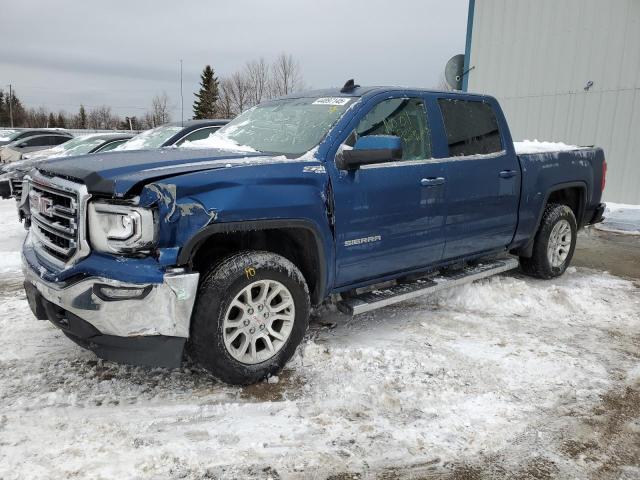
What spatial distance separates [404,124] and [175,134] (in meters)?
4.62

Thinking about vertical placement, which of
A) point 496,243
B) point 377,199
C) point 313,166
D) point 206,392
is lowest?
point 206,392

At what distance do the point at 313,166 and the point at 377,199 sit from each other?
568 millimetres

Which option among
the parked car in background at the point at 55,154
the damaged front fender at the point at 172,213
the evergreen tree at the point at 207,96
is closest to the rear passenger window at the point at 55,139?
the parked car in background at the point at 55,154

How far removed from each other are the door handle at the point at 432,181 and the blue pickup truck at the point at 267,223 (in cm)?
1

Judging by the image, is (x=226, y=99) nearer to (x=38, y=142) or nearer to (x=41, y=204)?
(x=38, y=142)

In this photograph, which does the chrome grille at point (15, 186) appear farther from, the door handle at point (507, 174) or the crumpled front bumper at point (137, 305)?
the door handle at point (507, 174)

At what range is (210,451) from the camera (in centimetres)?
257

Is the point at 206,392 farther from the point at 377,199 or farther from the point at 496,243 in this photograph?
the point at 496,243

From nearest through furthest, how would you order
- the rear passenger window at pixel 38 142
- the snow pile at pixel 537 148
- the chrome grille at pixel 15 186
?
the snow pile at pixel 537 148 → the chrome grille at pixel 15 186 → the rear passenger window at pixel 38 142

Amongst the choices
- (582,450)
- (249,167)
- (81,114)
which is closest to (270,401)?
(249,167)

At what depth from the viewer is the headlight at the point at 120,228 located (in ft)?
9.00

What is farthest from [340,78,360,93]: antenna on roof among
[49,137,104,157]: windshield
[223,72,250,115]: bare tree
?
[223,72,250,115]: bare tree

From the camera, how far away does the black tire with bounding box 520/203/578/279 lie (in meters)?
5.48

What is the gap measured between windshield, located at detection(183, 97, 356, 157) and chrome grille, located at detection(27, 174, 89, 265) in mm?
1140
